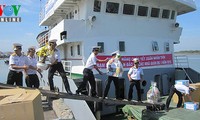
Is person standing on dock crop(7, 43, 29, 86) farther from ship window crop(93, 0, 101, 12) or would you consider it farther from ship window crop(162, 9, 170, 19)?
ship window crop(162, 9, 170, 19)

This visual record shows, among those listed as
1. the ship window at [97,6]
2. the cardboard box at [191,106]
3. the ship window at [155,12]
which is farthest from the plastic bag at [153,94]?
the ship window at [155,12]

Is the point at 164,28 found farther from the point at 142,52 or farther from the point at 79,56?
the point at 79,56

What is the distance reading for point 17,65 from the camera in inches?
275

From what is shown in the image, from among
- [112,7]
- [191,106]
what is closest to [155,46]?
[112,7]

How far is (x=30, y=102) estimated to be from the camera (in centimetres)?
Answer: 357

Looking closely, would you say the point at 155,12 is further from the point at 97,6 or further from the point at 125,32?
the point at 97,6

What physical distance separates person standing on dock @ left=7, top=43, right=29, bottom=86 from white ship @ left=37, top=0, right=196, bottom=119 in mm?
3565

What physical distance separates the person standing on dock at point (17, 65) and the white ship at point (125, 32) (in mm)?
3565

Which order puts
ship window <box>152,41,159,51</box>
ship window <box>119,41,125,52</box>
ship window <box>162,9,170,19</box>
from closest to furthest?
ship window <box>119,41,125,52</box>
ship window <box>152,41,159,51</box>
ship window <box>162,9,170,19</box>

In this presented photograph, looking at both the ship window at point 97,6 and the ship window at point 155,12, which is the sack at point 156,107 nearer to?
the ship window at point 97,6

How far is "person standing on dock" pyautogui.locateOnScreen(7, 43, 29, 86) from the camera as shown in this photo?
6.83m

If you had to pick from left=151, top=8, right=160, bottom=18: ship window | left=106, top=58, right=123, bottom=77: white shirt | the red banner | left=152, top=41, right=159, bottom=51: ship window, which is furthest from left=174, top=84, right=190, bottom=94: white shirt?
left=151, top=8, right=160, bottom=18: ship window

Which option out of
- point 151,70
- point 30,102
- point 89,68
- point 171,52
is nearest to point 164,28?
point 171,52

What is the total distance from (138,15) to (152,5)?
3.41 ft
